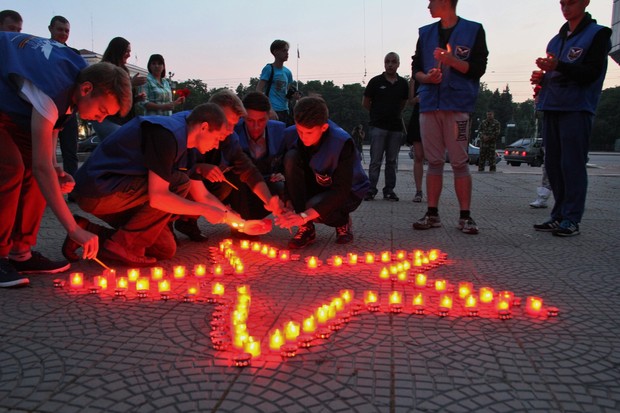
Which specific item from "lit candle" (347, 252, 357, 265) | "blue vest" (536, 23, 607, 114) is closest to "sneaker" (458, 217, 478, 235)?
"blue vest" (536, 23, 607, 114)

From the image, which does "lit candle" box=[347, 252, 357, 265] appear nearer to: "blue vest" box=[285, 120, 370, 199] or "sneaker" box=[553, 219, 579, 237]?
"blue vest" box=[285, 120, 370, 199]

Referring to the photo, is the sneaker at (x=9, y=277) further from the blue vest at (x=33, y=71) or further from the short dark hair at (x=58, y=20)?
the short dark hair at (x=58, y=20)

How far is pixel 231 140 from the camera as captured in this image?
13.8ft

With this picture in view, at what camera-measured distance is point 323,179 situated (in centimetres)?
424

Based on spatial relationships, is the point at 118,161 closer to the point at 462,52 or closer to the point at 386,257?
the point at 386,257

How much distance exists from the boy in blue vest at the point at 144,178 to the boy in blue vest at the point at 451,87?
227 centimetres

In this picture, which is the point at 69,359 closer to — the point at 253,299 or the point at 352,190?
the point at 253,299

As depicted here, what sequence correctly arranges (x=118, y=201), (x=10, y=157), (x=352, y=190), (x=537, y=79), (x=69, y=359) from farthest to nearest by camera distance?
(x=537, y=79) → (x=352, y=190) → (x=118, y=201) → (x=10, y=157) → (x=69, y=359)

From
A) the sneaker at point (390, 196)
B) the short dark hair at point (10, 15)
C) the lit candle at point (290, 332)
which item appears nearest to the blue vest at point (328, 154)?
the lit candle at point (290, 332)

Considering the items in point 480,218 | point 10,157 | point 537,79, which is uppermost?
point 537,79

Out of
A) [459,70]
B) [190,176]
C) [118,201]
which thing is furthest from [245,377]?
[459,70]

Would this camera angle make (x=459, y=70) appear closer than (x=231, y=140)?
No

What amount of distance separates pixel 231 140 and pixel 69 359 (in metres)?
2.46

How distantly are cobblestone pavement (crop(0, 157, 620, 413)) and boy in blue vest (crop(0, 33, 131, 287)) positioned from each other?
42 centimetres
